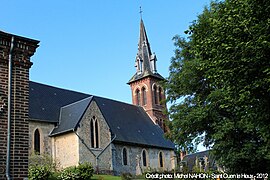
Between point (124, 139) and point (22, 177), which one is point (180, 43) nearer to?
point (124, 139)

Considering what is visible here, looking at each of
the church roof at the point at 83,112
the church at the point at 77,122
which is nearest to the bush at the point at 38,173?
the church at the point at 77,122

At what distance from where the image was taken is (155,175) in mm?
27719

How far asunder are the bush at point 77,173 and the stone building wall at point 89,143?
4.01 m

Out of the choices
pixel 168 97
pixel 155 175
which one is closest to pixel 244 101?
pixel 168 97

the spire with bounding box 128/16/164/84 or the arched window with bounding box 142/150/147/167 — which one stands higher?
the spire with bounding box 128/16/164/84

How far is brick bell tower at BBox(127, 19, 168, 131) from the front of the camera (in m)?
46.3

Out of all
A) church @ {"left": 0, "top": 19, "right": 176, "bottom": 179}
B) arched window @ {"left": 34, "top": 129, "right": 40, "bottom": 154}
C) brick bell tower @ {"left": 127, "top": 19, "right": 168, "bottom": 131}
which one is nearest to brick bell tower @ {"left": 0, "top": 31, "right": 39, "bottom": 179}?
church @ {"left": 0, "top": 19, "right": 176, "bottom": 179}

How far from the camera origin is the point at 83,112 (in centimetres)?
2798

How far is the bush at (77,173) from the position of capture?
72.0ft

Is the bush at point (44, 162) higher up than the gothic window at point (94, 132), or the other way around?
the gothic window at point (94, 132)

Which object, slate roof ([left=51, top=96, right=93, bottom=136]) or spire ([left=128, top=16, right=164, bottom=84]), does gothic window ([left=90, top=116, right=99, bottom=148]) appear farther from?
spire ([left=128, top=16, right=164, bottom=84])

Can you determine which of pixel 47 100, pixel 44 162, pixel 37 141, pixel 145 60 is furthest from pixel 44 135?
pixel 145 60

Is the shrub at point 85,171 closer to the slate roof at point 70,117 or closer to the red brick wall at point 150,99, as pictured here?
the slate roof at point 70,117

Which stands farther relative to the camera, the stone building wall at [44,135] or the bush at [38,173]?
the stone building wall at [44,135]
